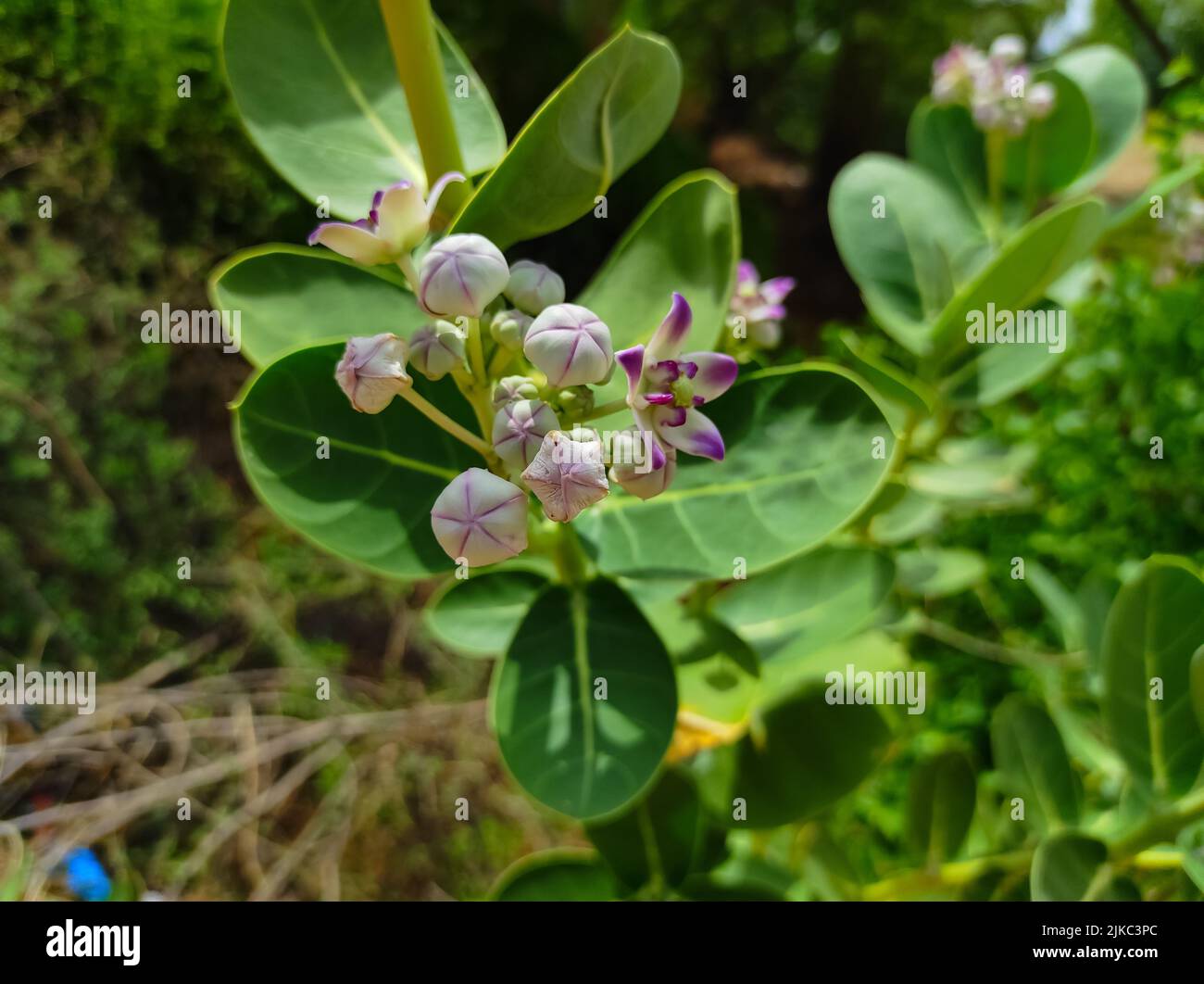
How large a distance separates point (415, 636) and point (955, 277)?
1.17 m

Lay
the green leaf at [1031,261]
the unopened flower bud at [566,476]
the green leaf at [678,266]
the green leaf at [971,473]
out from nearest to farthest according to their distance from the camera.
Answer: the unopened flower bud at [566,476] → the green leaf at [678,266] → the green leaf at [1031,261] → the green leaf at [971,473]

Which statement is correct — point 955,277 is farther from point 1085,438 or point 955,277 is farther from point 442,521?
point 442,521

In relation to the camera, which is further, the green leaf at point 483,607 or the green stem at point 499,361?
the green leaf at point 483,607

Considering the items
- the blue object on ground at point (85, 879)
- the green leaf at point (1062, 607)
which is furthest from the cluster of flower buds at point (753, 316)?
the blue object on ground at point (85, 879)

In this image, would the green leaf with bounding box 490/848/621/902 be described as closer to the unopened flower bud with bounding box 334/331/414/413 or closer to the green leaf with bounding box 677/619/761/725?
the green leaf with bounding box 677/619/761/725

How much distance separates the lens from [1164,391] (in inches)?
36.1

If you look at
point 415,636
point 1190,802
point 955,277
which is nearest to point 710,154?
point 415,636

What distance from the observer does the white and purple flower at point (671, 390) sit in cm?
39

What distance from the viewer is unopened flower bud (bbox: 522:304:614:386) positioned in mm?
378

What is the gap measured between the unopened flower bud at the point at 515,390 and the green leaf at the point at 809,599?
1.02ft

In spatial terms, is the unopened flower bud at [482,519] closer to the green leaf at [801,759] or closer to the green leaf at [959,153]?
the green leaf at [801,759]

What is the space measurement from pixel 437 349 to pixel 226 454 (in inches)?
55.8

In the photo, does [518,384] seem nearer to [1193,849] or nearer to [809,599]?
[809,599]
